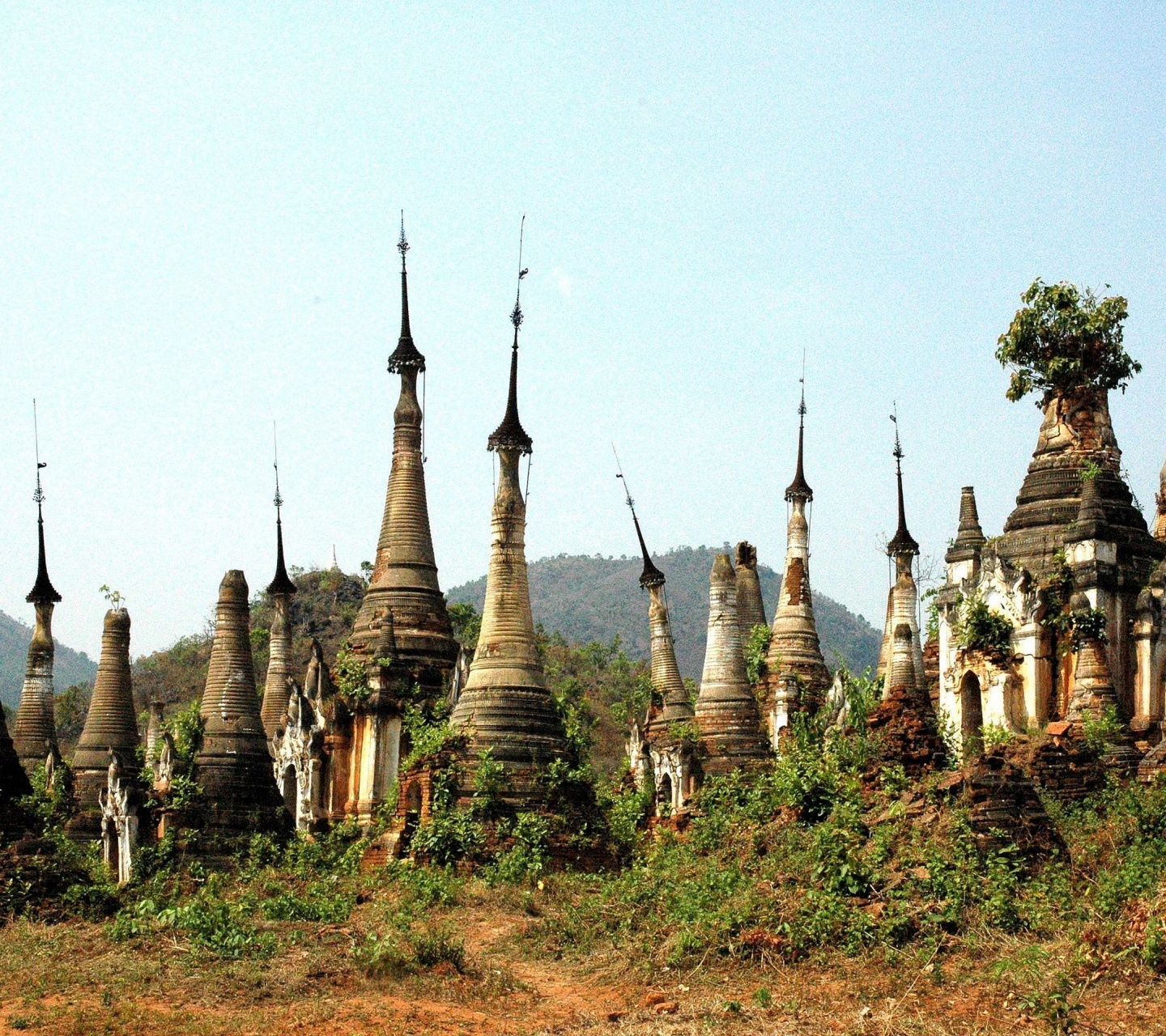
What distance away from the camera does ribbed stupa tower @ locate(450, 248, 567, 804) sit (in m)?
23.4

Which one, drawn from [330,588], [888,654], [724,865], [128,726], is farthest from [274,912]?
[330,588]

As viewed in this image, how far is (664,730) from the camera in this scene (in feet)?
96.7

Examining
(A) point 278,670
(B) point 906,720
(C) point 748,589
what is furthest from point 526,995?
(C) point 748,589

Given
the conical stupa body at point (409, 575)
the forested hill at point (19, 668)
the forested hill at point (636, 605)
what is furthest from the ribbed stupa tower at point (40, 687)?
the forested hill at point (19, 668)

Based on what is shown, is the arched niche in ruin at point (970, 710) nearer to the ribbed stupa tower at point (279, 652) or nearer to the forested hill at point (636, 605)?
the ribbed stupa tower at point (279, 652)

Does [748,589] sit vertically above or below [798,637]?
above

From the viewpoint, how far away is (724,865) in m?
20.1

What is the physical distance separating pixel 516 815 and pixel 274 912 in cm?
417

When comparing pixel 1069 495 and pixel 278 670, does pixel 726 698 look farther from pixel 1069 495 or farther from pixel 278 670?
pixel 278 670

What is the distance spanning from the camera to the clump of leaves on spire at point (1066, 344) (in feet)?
95.0

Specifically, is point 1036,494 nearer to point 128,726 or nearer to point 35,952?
point 128,726

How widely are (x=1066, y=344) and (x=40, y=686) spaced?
2319 cm

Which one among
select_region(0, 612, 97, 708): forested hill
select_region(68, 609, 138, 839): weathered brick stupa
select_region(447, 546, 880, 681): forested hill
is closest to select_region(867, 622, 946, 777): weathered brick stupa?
select_region(68, 609, 138, 839): weathered brick stupa

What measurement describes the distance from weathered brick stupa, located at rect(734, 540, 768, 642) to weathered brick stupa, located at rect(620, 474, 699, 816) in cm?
265
